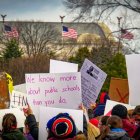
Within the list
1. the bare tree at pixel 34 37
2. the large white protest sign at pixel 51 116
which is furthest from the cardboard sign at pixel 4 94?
the bare tree at pixel 34 37

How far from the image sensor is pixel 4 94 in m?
8.86

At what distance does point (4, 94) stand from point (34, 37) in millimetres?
45631

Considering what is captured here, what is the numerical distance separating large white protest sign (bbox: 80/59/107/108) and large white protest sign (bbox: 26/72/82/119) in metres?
1.07

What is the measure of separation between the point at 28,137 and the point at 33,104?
109 centimetres

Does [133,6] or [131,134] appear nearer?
[131,134]

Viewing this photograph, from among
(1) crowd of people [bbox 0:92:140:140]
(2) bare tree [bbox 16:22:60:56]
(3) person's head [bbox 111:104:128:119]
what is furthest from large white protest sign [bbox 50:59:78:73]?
(2) bare tree [bbox 16:22:60:56]

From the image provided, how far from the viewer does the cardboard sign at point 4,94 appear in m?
8.76

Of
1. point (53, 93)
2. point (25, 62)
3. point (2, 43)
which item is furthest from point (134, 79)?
point (2, 43)

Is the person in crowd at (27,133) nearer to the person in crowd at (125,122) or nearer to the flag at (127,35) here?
the person in crowd at (125,122)

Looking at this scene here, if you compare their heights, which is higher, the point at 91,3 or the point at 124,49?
the point at 91,3

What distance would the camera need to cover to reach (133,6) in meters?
35.4

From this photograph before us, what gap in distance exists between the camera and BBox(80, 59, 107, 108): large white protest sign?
351 inches

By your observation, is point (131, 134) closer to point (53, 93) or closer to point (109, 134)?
point (109, 134)

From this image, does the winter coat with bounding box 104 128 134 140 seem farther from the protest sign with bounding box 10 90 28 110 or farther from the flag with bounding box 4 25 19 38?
the flag with bounding box 4 25 19 38
